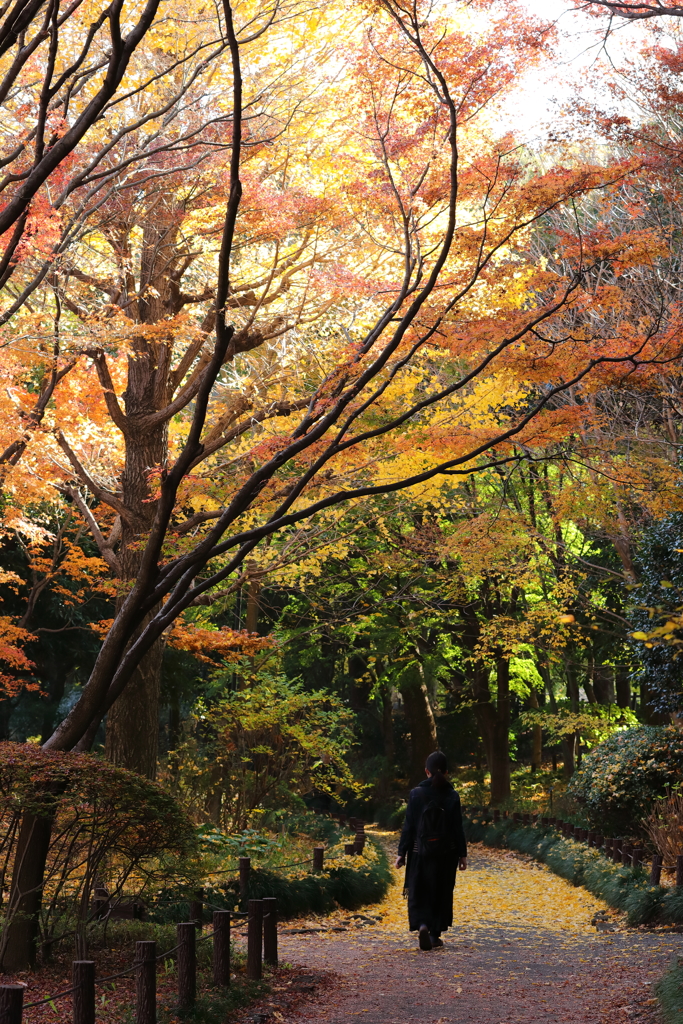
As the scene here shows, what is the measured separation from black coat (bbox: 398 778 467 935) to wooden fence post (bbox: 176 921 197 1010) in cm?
176

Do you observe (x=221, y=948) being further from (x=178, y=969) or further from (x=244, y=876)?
(x=244, y=876)

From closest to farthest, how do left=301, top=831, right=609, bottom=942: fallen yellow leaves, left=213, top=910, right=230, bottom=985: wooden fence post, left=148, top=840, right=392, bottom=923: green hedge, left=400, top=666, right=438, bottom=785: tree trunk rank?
left=213, top=910, right=230, bottom=985: wooden fence post
left=148, top=840, right=392, bottom=923: green hedge
left=301, top=831, right=609, bottom=942: fallen yellow leaves
left=400, top=666, right=438, bottom=785: tree trunk

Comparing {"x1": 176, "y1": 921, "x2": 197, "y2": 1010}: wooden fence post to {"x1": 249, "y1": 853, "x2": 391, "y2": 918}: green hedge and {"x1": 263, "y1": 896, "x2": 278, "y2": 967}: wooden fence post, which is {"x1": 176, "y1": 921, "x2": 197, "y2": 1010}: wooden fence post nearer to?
{"x1": 263, "y1": 896, "x2": 278, "y2": 967}: wooden fence post

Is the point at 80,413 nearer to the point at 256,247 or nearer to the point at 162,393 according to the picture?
the point at 162,393

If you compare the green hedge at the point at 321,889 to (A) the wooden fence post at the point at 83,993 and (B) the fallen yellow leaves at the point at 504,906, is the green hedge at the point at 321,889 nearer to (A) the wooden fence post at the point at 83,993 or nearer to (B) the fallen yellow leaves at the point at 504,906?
(B) the fallen yellow leaves at the point at 504,906

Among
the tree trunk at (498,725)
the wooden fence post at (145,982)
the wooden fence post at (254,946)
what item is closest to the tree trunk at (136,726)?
the wooden fence post at (254,946)

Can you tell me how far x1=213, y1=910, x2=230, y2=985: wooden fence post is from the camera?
6656 mm

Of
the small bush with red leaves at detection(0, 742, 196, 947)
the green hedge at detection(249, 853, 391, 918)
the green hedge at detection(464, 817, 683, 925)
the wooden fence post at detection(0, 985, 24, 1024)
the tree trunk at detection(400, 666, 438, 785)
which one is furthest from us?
the tree trunk at detection(400, 666, 438, 785)

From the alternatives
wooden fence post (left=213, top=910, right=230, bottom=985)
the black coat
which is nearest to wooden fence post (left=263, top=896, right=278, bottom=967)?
wooden fence post (left=213, top=910, right=230, bottom=985)

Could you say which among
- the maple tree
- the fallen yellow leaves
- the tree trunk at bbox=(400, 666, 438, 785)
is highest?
the maple tree

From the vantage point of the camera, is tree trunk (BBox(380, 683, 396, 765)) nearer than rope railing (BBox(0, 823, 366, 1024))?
No

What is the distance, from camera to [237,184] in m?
5.65

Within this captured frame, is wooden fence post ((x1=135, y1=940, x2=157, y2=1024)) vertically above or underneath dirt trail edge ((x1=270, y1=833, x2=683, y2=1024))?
above

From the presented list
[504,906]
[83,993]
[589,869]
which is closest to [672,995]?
[83,993]
